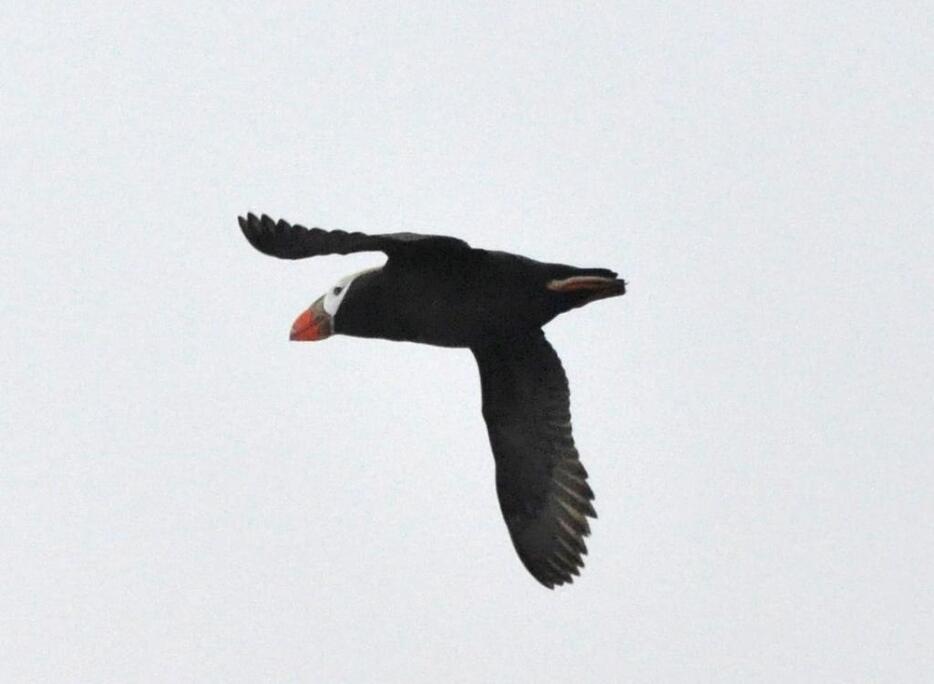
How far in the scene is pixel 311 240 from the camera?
14188 millimetres

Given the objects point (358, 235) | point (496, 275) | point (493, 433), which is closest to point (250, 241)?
point (358, 235)

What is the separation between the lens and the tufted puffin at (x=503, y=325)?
1524 cm

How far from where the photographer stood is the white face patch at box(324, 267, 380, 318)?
16.2 m

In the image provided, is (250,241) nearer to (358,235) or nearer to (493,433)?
(358,235)

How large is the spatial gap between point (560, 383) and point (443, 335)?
4.60 ft

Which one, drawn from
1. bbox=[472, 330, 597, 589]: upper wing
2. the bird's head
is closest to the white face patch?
the bird's head

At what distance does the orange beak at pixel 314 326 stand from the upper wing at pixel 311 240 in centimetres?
152

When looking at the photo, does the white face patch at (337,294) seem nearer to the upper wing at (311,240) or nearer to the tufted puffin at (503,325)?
the tufted puffin at (503,325)

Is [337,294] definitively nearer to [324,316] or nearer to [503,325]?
[324,316]

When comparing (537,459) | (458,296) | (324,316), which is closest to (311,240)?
(458,296)

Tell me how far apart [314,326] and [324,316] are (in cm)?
15

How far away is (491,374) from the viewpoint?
1686 cm

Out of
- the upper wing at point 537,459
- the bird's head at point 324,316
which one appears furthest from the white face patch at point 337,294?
the upper wing at point 537,459

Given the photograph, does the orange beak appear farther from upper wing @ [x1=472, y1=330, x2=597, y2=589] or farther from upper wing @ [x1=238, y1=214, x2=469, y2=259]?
upper wing @ [x1=238, y1=214, x2=469, y2=259]
